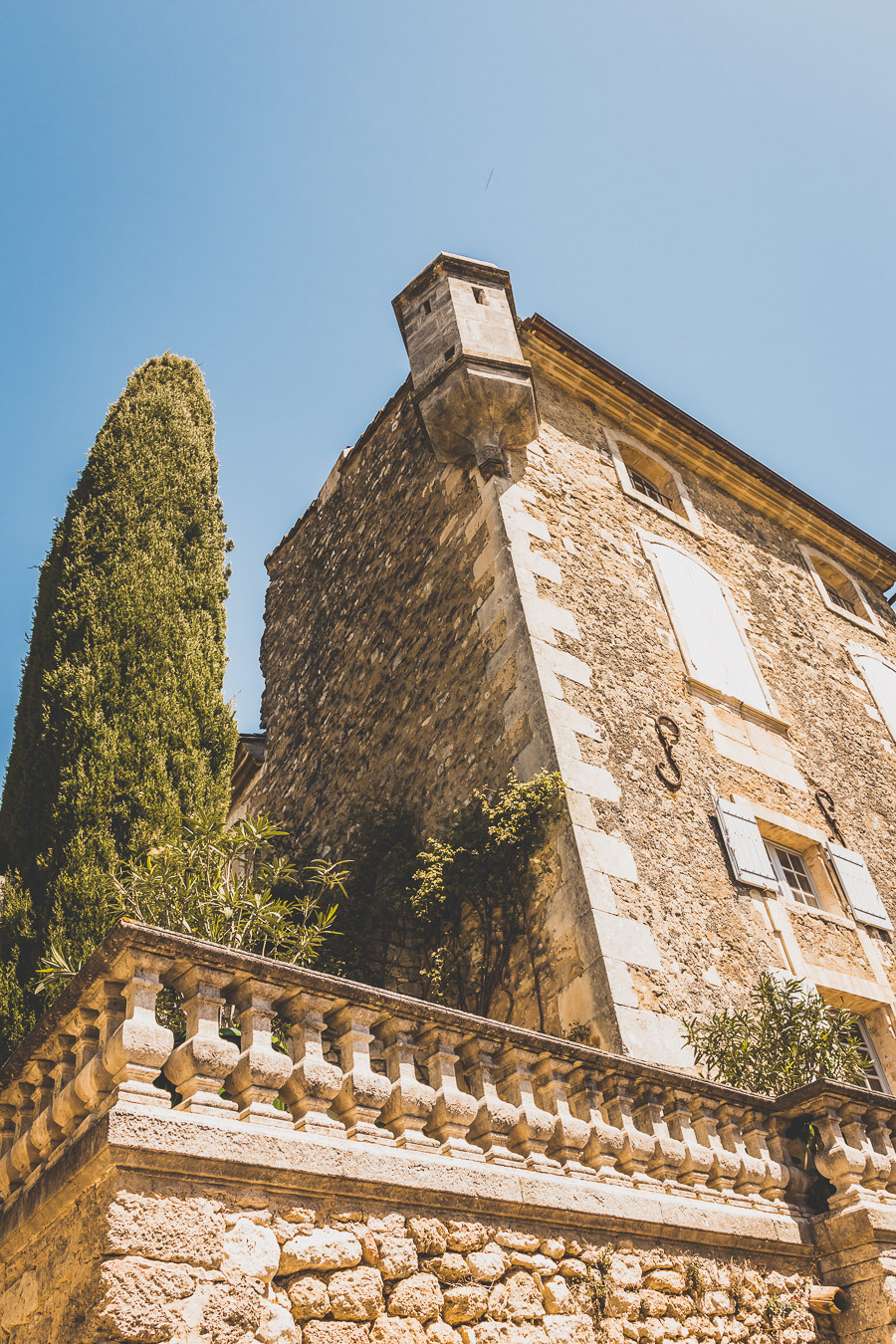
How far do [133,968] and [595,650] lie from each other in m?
5.43

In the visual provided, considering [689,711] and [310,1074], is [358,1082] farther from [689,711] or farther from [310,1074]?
[689,711]

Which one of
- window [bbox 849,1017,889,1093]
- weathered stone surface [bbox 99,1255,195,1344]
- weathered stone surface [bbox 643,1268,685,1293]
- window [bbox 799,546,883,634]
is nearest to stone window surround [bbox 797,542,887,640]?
window [bbox 799,546,883,634]

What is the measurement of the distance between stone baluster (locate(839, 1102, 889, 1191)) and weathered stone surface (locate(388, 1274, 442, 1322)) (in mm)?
2501

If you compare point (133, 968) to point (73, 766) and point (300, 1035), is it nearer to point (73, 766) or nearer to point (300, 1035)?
point (300, 1035)

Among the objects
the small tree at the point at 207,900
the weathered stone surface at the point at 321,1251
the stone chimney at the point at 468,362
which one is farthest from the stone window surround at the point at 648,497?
the weathered stone surface at the point at 321,1251

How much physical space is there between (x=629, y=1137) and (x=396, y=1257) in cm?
134

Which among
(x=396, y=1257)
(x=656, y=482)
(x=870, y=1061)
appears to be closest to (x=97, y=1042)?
(x=396, y=1257)

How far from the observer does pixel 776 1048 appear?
5.66m

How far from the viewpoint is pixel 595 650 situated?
797 cm

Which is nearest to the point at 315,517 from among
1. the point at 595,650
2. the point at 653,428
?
the point at 653,428

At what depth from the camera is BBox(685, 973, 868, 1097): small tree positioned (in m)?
5.55

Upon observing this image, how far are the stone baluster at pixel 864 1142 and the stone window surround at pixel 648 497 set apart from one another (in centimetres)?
642

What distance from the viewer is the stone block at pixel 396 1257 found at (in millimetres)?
3174

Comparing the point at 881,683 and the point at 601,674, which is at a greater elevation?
the point at 881,683
